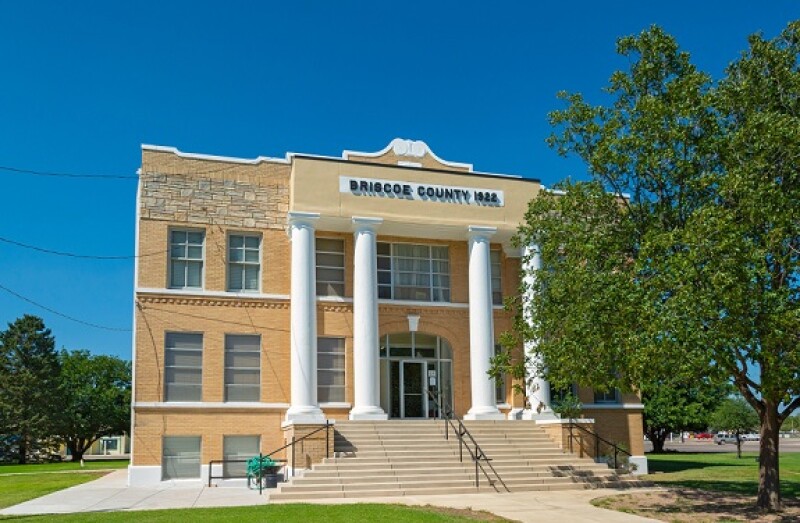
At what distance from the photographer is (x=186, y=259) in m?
25.9

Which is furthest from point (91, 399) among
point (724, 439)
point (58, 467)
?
point (724, 439)

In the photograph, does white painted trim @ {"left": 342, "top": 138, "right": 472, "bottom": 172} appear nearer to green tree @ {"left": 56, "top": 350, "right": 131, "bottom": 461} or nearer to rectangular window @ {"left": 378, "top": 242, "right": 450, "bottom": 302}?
rectangular window @ {"left": 378, "top": 242, "right": 450, "bottom": 302}

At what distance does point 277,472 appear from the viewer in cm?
2238

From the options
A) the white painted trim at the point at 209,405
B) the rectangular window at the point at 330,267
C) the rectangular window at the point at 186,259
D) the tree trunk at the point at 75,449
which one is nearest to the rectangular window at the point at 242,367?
the white painted trim at the point at 209,405

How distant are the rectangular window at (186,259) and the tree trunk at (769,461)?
662 inches

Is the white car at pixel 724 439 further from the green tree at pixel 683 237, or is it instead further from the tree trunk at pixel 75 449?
the green tree at pixel 683 237

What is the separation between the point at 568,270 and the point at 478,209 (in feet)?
31.8

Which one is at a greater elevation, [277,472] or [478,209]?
[478,209]

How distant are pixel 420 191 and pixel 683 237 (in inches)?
530

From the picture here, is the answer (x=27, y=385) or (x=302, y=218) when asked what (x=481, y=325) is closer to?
(x=302, y=218)

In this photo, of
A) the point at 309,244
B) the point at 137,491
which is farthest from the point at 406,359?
the point at 137,491

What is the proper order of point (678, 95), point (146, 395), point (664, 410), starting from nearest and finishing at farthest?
point (678, 95) → point (146, 395) → point (664, 410)

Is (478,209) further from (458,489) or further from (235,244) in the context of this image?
(458,489)

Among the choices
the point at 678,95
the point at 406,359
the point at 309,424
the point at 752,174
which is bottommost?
the point at 309,424
